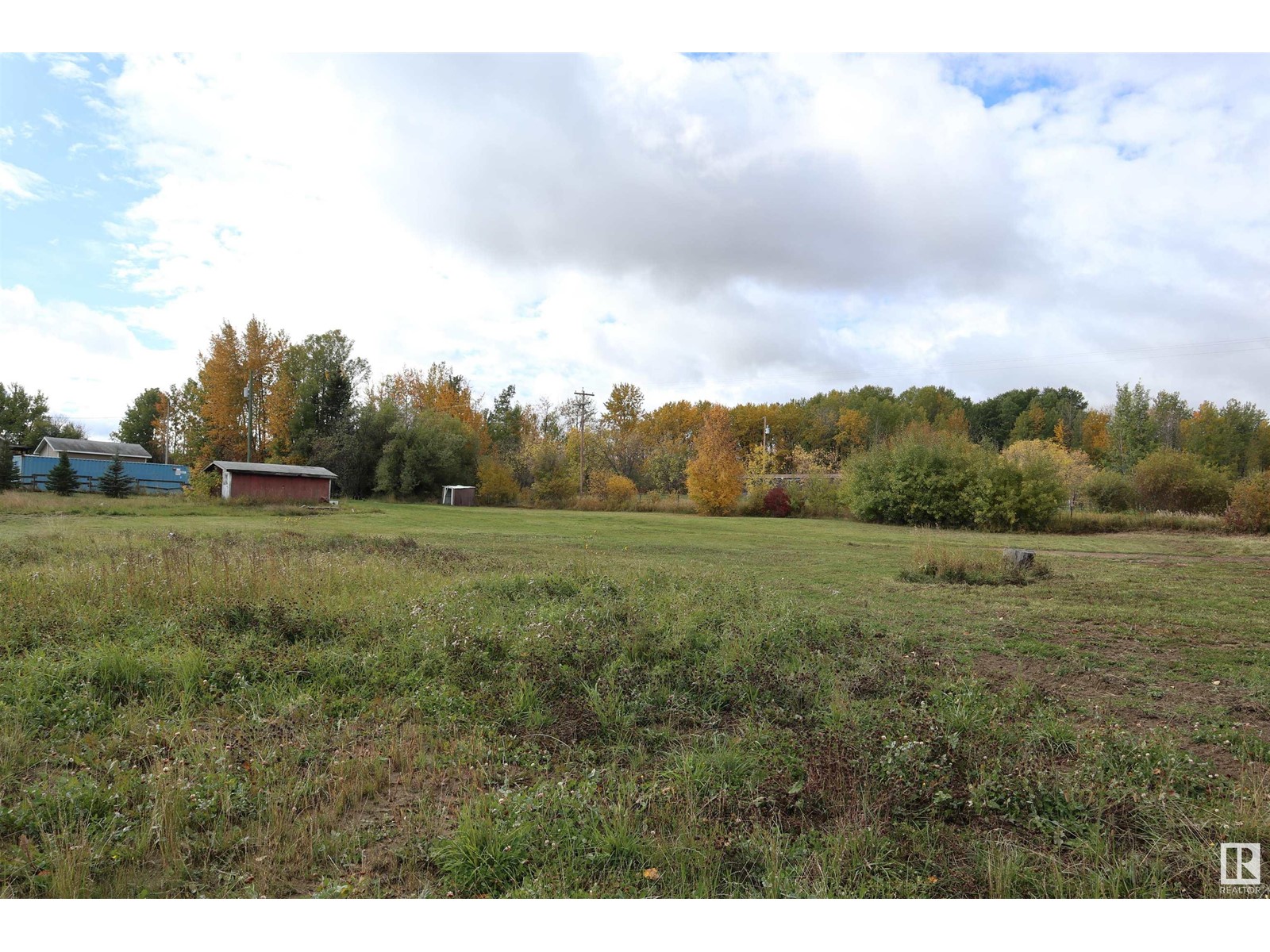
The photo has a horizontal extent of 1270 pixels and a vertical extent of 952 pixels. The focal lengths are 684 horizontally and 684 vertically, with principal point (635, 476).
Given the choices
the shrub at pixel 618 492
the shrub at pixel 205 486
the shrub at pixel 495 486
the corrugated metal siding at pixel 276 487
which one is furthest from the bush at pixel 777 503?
the shrub at pixel 205 486

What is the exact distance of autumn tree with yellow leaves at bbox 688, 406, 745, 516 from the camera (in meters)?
42.9

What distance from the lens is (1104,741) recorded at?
15.2 feet

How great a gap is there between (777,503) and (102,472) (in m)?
40.5

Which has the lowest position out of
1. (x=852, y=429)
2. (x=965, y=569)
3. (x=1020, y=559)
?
(x=965, y=569)

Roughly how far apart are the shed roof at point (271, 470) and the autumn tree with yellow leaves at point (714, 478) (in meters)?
22.0

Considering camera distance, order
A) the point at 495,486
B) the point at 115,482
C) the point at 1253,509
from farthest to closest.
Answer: the point at 495,486 → the point at 115,482 → the point at 1253,509

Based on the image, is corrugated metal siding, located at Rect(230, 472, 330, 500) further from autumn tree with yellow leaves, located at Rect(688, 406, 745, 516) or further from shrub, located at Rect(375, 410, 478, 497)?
autumn tree with yellow leaves, located at Rect(688, 406, 745, 516)

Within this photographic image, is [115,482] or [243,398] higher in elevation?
[243,398]

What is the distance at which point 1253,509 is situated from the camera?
2817 centimetres

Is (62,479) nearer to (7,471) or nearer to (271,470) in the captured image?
(7,471)

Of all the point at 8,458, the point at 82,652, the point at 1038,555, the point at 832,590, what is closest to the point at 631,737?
the point at 82,652

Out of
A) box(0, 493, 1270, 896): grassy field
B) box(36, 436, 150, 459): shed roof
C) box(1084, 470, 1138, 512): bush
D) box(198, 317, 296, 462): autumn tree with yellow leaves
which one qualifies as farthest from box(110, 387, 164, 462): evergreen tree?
box(1084, 470, 1138, 512): bush

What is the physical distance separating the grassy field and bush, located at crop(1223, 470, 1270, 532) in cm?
2432

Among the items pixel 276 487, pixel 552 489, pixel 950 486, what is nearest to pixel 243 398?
pixel 276 487
